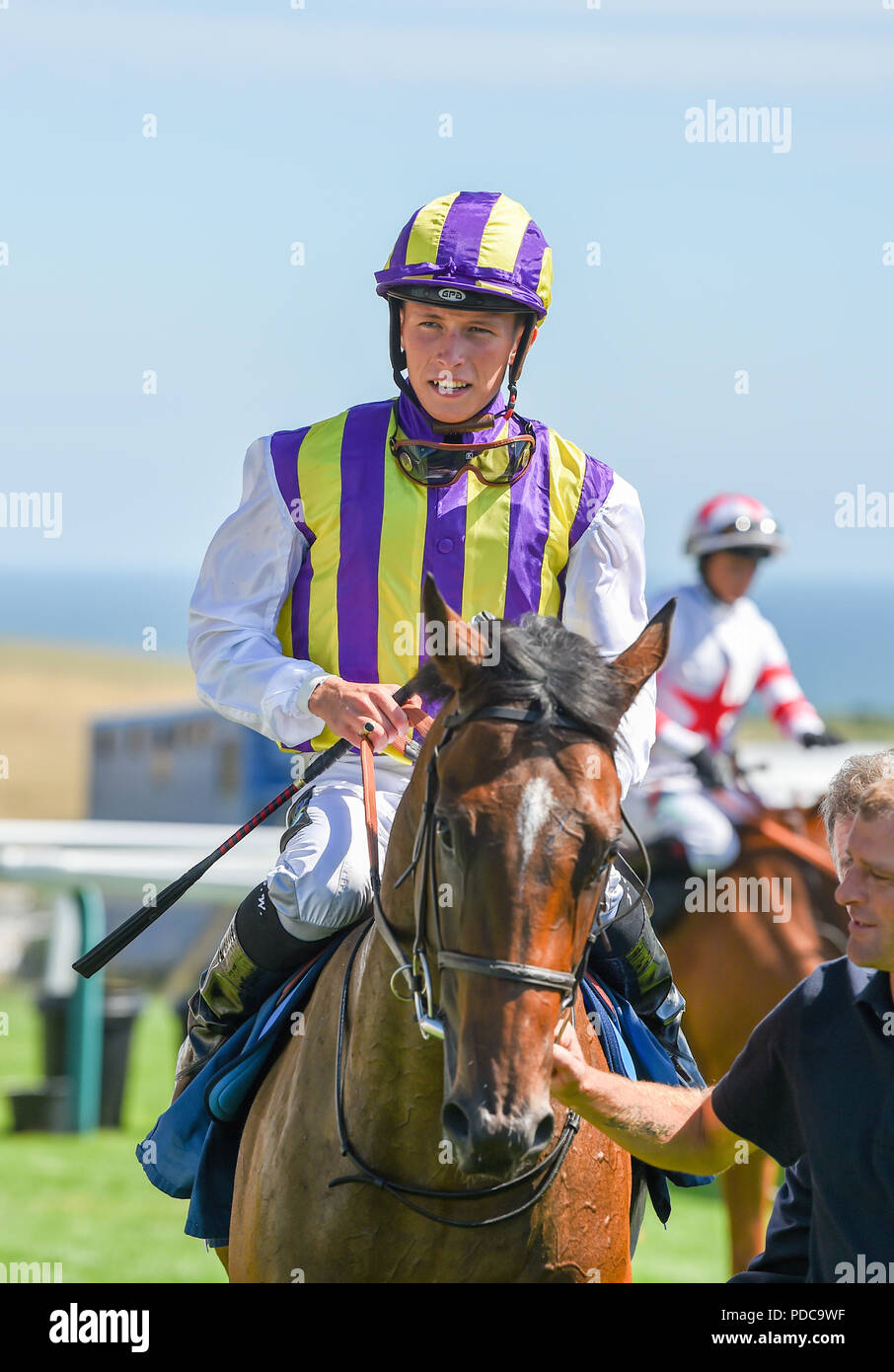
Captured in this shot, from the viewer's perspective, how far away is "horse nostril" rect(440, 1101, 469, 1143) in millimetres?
2488

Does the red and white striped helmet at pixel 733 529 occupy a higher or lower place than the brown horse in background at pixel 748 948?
higher

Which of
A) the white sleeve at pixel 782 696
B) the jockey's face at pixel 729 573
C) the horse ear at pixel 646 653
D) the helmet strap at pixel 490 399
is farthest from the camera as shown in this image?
the jockey's face at pixel 729 573

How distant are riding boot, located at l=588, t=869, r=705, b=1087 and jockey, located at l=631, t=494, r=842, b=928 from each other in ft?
11.8

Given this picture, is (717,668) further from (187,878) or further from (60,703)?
(60,703)

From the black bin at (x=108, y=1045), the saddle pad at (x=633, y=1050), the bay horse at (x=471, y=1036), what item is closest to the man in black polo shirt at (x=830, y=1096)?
the bay horse at (x=471, y=1036)

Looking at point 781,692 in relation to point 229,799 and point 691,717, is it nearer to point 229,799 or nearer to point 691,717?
point 691,717

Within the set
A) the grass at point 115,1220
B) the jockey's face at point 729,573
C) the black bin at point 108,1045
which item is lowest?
the grass at point 115,1220

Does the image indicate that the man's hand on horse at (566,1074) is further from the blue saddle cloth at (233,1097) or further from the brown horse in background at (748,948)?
the brown horse in background at (748,948)

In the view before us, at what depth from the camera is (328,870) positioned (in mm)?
3293

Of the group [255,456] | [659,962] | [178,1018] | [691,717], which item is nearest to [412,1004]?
[659,962]

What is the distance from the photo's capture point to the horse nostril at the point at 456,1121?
249 centimetres

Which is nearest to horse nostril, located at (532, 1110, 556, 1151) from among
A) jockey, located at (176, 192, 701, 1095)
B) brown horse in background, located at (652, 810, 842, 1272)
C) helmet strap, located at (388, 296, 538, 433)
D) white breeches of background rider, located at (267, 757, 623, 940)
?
white breeches of background rider, located at (267, 757, 623, 940)
